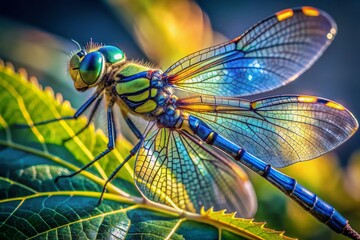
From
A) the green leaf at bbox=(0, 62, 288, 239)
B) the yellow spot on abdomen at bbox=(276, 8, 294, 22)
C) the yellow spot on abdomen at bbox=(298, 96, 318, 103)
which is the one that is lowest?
the green leaf at bbox=(0, 62, 288, 239)

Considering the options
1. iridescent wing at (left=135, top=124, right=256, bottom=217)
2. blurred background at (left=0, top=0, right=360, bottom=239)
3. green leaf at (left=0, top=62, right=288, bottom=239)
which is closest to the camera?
green leaf at (left=0, top=62, right=288, bottom=239)

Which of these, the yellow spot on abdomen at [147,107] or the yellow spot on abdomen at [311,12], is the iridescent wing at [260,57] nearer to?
the yellow spot on abdomen at [311,12]

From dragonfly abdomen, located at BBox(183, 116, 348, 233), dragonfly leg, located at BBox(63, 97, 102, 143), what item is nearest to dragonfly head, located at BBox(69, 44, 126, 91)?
dragonfly leg, located at BBox(63, 97, 102, 143)

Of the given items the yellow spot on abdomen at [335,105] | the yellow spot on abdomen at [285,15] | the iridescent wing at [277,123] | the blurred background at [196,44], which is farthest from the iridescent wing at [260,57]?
the blurred background at [196,44]

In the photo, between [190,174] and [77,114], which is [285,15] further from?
[77,114]

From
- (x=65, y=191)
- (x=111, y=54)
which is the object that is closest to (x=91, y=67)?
(x=111, y=54)

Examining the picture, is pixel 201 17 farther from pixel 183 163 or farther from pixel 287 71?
pixel 183 163

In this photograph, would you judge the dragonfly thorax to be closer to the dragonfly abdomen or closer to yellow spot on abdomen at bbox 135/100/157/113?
yellow spot on abdomen at bbox 135/100/157/113
